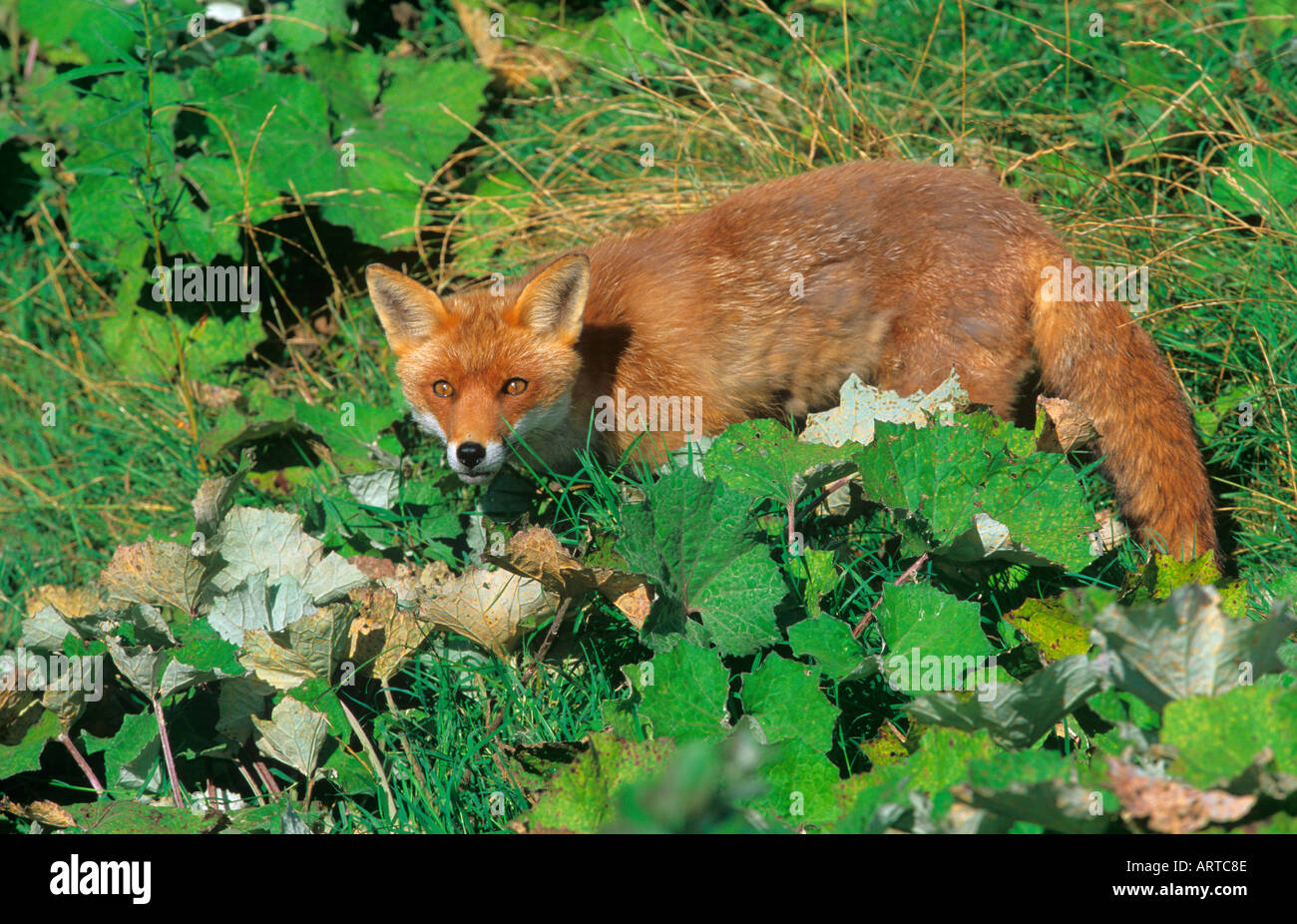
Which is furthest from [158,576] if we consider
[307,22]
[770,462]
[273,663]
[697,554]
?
[307,22]

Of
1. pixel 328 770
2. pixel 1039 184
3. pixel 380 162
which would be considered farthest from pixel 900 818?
pixel 380 162

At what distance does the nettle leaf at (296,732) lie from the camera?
9.79 ft

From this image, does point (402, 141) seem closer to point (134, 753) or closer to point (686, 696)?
point (134, 753)

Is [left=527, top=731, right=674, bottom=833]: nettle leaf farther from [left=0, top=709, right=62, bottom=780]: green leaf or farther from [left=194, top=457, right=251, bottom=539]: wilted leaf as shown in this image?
[left=194, top=457, right=251, bottom=539]: wilted leaf

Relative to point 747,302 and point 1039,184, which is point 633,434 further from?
point 1039,184

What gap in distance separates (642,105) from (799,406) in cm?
226

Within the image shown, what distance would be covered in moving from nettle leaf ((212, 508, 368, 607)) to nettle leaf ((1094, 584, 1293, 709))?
7.50 feet

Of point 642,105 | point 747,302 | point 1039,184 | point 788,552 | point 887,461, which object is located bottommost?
point 788,552

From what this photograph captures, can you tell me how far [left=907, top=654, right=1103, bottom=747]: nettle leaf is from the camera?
2318mm

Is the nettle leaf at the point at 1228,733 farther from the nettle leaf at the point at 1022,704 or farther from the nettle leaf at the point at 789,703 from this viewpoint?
the nettle leaf at the point at 789,703

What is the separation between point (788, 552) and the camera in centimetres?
327

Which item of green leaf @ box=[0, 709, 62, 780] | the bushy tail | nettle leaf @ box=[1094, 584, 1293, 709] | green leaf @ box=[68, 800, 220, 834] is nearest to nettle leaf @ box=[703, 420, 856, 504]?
nettle leaf @ box=[1094, 584, 1293, 709]

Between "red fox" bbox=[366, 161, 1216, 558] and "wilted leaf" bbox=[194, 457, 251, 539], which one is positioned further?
"red fox" bbox=[366, 161, 1216, 558]

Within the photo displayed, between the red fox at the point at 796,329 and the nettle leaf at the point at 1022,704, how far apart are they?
1660mm
